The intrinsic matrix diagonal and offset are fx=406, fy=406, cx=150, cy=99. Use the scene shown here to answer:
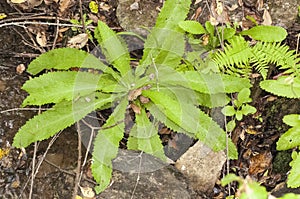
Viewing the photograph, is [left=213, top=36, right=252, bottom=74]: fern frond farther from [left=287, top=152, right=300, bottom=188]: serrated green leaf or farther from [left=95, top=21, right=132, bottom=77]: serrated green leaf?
[left=287, top=152, right=300, bottom=188]: serrated green leaf

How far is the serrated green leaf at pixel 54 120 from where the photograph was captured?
10.5ft

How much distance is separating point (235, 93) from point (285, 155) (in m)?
0.72

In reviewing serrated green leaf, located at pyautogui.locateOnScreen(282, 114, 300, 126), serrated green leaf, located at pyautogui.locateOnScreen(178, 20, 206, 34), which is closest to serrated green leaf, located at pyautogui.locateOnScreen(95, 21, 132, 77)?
serrated green leaf, located at pyautogui.locateOnScreen(178, 20, 206, 34)

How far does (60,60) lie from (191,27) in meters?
1.19

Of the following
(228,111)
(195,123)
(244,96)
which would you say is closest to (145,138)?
(195,123)

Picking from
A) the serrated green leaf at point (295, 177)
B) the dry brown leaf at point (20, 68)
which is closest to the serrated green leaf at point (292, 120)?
the serrated green leaf at point (295, 177)

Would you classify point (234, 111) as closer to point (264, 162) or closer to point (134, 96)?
point (264, 162)

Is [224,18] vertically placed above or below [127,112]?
above

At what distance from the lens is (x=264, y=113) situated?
3846mm

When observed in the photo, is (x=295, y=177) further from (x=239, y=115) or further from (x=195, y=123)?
(x=195, y=123)

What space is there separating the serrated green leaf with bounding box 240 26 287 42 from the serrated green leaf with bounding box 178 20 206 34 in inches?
16.7

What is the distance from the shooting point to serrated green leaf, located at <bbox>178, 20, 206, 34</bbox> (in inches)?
142

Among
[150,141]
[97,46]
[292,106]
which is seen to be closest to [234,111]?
[292,106]

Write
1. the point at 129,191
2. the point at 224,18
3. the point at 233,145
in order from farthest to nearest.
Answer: the point at 224,18 < the point at 233,145 < the point at 129,191
